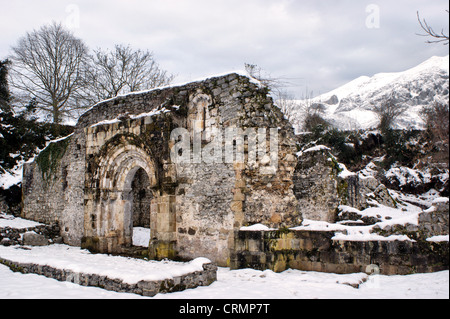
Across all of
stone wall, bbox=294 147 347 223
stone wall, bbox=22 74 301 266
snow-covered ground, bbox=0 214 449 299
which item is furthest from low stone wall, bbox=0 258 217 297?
stone wall, bbox=294 147 347 223

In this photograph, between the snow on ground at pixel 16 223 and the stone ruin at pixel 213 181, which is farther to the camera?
the snow on ground at pixel 16 223

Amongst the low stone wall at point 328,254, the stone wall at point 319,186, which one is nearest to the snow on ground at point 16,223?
the low stone wall at point 328,254

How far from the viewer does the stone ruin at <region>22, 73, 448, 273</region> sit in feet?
20.8

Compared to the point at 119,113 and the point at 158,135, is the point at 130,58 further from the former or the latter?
the point at 158,135

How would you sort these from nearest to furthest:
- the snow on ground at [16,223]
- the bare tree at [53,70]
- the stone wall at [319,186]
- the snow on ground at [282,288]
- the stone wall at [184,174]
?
the snow on ground at [282,288], the stone wall at [184,174], the stone wall at [319,186], the snow on ground at [16,223], the bare tree at [53,70]

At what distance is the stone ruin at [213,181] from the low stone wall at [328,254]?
2 centimetres

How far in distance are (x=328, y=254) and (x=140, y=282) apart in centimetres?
303

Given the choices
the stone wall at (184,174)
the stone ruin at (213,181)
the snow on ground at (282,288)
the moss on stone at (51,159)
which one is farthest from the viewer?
the moss on stone at (51,159)

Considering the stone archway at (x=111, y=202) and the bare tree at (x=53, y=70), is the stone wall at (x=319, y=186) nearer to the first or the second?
the stone archway at (x=111, y=202)

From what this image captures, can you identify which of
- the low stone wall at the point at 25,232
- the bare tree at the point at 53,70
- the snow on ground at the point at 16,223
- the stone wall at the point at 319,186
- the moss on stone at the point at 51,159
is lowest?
the low stone wall at the point at 25,232

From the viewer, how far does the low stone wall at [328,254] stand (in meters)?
5.06

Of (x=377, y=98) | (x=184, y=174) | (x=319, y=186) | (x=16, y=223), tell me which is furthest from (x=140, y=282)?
(x=377, y=98)

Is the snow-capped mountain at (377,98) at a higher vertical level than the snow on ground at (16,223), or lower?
higher

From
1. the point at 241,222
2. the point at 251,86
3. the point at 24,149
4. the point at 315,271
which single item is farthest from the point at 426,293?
the point at 24,149
